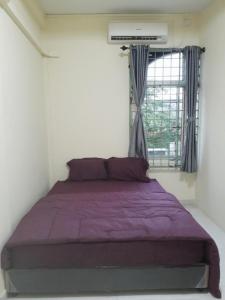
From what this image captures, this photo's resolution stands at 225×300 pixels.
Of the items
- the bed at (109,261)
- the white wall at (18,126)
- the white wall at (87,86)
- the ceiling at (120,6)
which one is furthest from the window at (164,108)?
the bed at (109,261)

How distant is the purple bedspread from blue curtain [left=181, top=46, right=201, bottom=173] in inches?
37.2

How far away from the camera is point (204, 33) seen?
3.37m

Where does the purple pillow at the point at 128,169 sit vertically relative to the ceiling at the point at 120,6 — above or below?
below

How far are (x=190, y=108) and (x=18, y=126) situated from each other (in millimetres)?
2209

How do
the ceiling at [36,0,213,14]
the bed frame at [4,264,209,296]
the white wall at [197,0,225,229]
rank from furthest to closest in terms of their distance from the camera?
1. the ceiling at [36,0,213,14]
2. the white wall at [197,0,225,229]
3. the bed frame at [4,264,209,296]

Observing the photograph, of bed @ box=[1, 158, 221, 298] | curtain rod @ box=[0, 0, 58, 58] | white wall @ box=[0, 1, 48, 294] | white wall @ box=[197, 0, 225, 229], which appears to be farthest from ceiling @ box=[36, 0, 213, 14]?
bed @ box=[1, 158, 221, 298]

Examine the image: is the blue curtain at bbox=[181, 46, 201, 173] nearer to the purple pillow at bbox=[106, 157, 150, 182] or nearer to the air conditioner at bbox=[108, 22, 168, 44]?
the air conditioner at bbox=[108, 22, 168, 44]

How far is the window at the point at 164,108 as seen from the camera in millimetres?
3588

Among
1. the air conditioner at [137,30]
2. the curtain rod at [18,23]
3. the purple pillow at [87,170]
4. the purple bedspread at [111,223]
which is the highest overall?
the air conditioner at [137,30]

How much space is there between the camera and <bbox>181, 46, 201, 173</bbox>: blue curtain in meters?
3.43

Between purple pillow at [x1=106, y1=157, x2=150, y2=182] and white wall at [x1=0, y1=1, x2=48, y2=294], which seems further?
purple pillow at [x1=106, y1=157, x2=150, y2=182]

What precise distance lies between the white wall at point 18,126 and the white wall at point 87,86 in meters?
0.32

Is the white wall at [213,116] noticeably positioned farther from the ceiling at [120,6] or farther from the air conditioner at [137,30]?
the air conditioner at [137,30]

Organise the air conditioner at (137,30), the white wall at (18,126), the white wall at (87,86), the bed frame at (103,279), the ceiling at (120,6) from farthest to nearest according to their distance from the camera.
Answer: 1. the white wall at (87,86)
2. the air conditioner at (137,30)
3. the ceiling at (120,6)
4. the white wall at (18,126)
5. the bed frame at (103,279)
